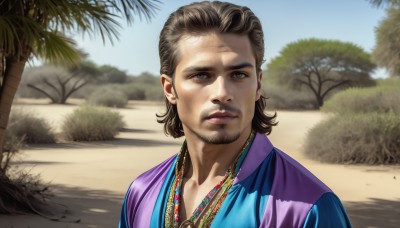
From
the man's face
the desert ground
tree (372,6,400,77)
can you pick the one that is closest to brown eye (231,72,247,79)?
the man's face

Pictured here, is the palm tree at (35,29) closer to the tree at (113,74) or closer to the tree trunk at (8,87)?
the tree trunk at (8,87)

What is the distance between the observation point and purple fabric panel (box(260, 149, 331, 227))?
143cm

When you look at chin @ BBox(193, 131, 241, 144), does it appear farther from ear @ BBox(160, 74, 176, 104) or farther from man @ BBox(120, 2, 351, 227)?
ear @ BBox(160, 74, 176, 104)

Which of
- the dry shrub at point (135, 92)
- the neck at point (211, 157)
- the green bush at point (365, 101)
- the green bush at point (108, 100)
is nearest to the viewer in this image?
the neck at point (211, 157)

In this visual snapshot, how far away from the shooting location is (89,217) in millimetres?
6422

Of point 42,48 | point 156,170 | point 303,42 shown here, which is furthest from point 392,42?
point 156,170

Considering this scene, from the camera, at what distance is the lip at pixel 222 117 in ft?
5.19

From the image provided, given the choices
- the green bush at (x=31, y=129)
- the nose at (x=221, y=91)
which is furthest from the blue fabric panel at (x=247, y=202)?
the green bush at (x=31, y=129)

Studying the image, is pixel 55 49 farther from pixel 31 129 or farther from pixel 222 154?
pixel 31 129

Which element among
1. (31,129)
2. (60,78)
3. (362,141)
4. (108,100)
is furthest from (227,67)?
(60,78)

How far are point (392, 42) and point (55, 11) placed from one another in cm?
2552

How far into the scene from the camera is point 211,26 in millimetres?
1664

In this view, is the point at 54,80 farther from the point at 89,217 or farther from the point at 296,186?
the point at 296,186

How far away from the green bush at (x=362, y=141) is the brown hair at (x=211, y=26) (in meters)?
10.8
